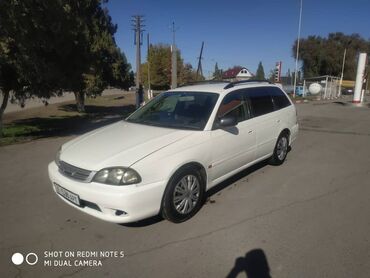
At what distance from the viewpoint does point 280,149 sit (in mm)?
6277

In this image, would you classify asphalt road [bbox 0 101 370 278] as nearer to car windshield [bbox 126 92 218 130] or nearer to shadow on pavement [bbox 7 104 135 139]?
car windshield [bbox 126 92 218 130]

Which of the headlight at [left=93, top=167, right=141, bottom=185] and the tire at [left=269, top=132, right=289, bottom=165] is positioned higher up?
the headlight at [left=93, top=167, right=141, bottom=185]

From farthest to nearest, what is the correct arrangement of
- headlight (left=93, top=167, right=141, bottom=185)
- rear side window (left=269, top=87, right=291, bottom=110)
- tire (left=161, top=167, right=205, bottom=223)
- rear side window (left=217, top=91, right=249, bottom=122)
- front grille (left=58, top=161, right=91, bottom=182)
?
rear side window (left=269, top=87, right=291, bottom=110), rear side window (left=217, top=91, right=249, bottom=122), tire (left=161, top=167, right=205, bottom=223), front grille (left=58, top=161, right=91, bottom=182), headlight (left=93, top=167, right=141, bottom=185)

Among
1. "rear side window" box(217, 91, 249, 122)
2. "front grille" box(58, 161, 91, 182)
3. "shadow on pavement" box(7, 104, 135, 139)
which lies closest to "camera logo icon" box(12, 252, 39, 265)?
"front grille" box(58, 161, 91, 182)

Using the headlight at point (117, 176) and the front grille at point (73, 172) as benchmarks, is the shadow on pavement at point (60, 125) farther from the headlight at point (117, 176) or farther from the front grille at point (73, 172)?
the headlight at point (117, 176)

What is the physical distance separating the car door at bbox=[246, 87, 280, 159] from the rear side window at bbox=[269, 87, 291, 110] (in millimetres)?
174

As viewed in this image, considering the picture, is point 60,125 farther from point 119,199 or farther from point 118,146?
point 119,199

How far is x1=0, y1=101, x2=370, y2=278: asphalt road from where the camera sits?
3119mm

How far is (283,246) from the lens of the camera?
135 inches

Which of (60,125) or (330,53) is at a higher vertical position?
(330,53)

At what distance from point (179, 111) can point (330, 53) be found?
67220mm

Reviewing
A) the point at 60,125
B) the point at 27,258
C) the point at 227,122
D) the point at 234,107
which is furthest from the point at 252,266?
the point at 60,125

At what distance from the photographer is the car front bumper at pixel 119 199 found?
333cm

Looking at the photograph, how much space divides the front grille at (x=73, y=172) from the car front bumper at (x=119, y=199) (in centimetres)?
6
